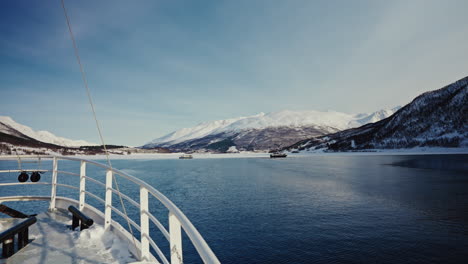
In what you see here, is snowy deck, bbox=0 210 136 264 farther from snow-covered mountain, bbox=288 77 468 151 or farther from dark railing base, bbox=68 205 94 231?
snow-covered mountain, bbox=288 77 468 151

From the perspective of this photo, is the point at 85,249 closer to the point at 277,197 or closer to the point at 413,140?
the point at 277,197

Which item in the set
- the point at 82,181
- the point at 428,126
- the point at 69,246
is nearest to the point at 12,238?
→ the point at 69,246

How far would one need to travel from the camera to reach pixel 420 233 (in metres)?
12.8

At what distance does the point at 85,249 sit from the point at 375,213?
1792 cm

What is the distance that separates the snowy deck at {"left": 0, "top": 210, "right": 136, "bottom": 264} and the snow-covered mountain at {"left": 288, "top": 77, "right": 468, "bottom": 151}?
141 metres

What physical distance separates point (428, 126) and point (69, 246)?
165 meters

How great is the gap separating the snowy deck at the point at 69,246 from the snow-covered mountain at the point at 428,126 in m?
141

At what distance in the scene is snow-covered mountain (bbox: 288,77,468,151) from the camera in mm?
112125

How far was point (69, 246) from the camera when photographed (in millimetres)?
4965

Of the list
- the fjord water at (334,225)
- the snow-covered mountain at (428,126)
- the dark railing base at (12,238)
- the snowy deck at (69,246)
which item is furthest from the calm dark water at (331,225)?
the snow-covered mountain at (428,126)

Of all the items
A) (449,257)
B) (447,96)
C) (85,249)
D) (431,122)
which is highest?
(447,96)

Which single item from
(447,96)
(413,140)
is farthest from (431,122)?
(447,96)

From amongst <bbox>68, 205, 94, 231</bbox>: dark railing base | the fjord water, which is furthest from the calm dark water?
<bbox>68, 205, 94, 231</bbox>: dark railing base

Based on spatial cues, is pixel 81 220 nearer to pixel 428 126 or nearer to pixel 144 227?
pixel 144 227
